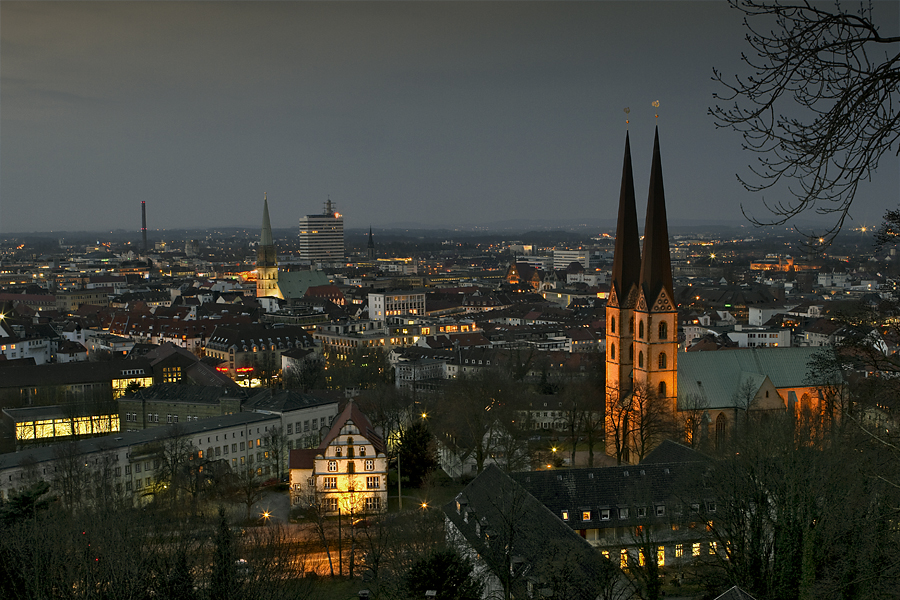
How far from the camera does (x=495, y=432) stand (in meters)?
46.7

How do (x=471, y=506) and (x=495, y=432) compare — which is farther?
(x=495, y=432)

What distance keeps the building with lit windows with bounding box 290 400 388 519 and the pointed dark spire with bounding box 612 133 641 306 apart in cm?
1556

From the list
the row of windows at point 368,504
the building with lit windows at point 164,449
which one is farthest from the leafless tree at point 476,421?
the building with lit windows at point 164,449

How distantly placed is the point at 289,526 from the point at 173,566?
628 inches

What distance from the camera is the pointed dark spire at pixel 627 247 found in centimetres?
4834

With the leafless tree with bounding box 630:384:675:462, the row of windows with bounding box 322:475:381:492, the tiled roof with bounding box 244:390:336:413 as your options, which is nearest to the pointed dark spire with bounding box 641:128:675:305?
the leafless tree with bounding box 630:384:675:462

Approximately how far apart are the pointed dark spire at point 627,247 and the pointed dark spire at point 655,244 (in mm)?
1753

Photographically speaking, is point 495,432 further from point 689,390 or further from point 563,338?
point 563,338

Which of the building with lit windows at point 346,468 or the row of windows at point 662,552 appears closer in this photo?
the row of windows at point 662,552

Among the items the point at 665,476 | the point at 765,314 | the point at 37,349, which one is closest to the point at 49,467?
the point at 665,476

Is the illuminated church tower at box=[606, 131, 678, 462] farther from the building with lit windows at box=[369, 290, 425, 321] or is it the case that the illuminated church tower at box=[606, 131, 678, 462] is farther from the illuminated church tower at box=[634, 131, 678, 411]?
the building with lit windows at box=[369, 290, 425, 321]

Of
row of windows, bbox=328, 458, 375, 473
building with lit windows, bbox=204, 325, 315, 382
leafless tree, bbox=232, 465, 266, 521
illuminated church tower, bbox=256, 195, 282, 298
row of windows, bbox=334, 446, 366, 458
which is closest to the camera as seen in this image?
leafless tree, bbox=232, 465, 266, 521

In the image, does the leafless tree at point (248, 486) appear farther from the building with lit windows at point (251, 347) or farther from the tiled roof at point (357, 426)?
the building with lit windows at point (251, 347)

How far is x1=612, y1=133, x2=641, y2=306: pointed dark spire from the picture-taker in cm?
4834
